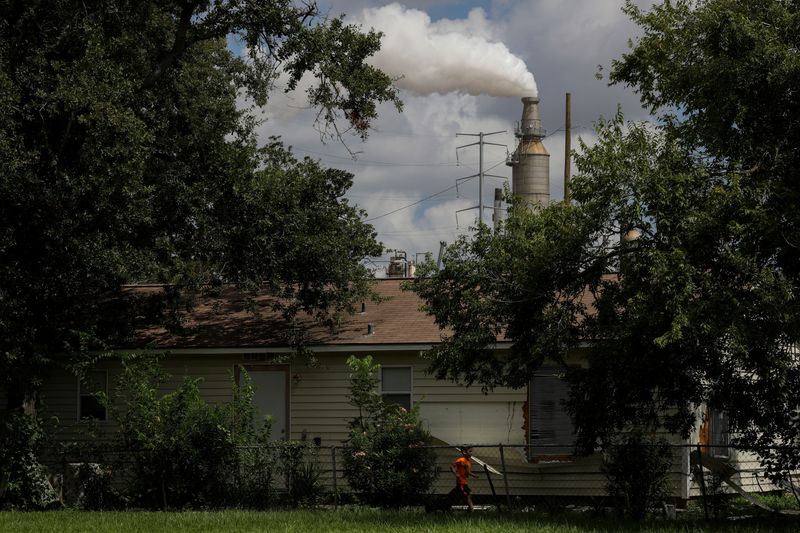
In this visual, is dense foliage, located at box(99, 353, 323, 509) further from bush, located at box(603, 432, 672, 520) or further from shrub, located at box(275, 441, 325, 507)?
bush, located at box(603, 432, 672, 520)

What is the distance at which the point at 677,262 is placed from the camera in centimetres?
1350

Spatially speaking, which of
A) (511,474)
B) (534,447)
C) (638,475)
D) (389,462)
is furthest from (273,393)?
(638,475)

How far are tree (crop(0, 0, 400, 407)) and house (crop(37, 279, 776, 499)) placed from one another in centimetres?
94

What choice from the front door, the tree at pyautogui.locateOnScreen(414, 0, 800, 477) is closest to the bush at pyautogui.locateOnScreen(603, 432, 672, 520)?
the tree at pyautogui.locateOnScreen(414, 0, 800, 477)

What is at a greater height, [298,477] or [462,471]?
[462,471]

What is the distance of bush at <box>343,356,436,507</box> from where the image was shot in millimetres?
17328

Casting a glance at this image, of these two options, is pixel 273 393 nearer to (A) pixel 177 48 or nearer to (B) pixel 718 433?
(A) pixel 177 48

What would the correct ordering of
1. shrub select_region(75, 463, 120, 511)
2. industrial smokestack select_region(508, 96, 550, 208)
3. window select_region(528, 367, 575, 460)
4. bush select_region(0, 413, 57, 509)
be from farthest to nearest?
industrial smokestack select_region(508, 96, 550, 208) < window select_region(528, 367, 575, 460) < bush select_region(0, 413, 57, 509) < shrub select_region(75, 463, 120, 511)

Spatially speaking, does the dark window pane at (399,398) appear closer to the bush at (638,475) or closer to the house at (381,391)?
the house at (381,391)

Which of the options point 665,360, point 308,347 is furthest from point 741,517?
point 308,347

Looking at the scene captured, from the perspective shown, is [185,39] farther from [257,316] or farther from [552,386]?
[552,386]

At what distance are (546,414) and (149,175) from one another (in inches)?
346

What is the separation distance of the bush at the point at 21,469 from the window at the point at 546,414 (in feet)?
29.6

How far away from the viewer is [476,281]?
16766 mm
